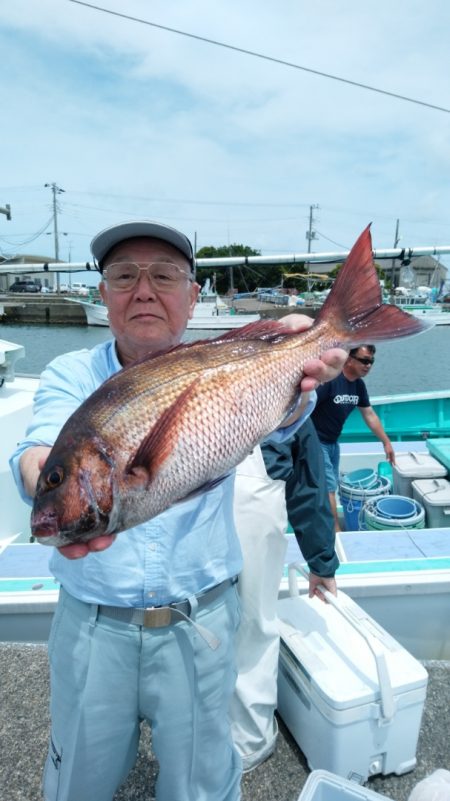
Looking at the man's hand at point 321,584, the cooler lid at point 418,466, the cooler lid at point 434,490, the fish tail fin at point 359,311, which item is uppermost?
the fish tail fin at point 359,311

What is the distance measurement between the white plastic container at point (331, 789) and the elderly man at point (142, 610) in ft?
1.06

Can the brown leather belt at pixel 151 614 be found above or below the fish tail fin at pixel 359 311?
below

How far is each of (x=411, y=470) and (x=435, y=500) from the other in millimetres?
634

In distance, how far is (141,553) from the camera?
1541 millimetres

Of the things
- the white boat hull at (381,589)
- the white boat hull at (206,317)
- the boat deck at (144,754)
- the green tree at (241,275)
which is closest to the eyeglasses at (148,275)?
the white boat hull at (381,589)

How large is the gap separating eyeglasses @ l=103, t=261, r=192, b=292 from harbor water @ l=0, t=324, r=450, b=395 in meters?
9.91

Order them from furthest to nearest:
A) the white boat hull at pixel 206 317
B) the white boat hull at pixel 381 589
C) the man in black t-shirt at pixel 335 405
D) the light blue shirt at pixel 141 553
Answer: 1. the white boat hull at pixel 206 317
2. the man in black t-shirt at pixel 335 405
3. the white boat hull at pixel 381 589
4. the light blue shirt at pixel 141 553

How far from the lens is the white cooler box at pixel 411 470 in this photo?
508 centimetres

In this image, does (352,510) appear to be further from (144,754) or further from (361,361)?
(144,754)

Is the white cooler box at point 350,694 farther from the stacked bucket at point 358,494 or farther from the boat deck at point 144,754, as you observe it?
the stacked bucket at point 358,494

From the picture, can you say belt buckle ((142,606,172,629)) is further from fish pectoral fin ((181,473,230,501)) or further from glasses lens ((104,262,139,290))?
glasses lens ((104,262,139,290))

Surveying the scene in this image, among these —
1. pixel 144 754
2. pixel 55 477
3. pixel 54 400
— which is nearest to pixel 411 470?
pixel 144 754

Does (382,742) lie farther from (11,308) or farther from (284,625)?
(11,308)

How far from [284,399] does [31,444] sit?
771 mm
